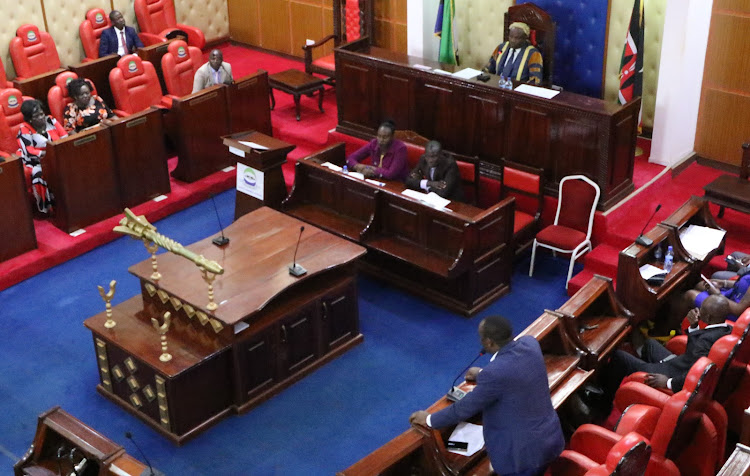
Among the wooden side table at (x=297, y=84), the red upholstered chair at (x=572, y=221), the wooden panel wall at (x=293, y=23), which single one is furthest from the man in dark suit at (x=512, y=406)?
the wooden panel wall at (x=293, y=23)

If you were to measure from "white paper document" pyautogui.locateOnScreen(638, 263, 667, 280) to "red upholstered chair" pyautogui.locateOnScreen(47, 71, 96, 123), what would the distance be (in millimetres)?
5510

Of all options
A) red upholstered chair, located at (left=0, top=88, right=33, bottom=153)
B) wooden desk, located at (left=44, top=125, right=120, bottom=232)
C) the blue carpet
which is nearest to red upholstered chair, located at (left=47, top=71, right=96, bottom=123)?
red upholstered chair, located at (left=0, top=88, right=33, bottom=153)

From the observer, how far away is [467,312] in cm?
716

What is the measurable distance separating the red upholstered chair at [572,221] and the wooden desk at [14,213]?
4.14 m

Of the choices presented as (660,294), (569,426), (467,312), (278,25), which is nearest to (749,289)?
(660,294)

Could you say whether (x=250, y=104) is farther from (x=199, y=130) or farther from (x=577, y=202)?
(x=577, y=202)

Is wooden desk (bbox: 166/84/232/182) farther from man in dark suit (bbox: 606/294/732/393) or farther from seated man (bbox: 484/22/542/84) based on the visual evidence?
man in dark suit (bbox: 606/294/732/393)

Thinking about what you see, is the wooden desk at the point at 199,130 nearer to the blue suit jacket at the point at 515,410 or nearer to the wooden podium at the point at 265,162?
the wooden podium at the point at 265,162

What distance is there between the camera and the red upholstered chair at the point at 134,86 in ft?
31.8

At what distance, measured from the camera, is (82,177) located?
816 centimetres

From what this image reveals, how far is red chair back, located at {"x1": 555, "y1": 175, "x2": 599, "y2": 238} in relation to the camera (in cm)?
756

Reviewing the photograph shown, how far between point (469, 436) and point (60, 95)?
6.12 meters

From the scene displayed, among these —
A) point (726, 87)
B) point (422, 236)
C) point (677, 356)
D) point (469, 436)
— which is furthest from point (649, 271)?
point (726, 87)

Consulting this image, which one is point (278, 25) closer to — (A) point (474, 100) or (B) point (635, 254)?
(A) point (474, 100)
